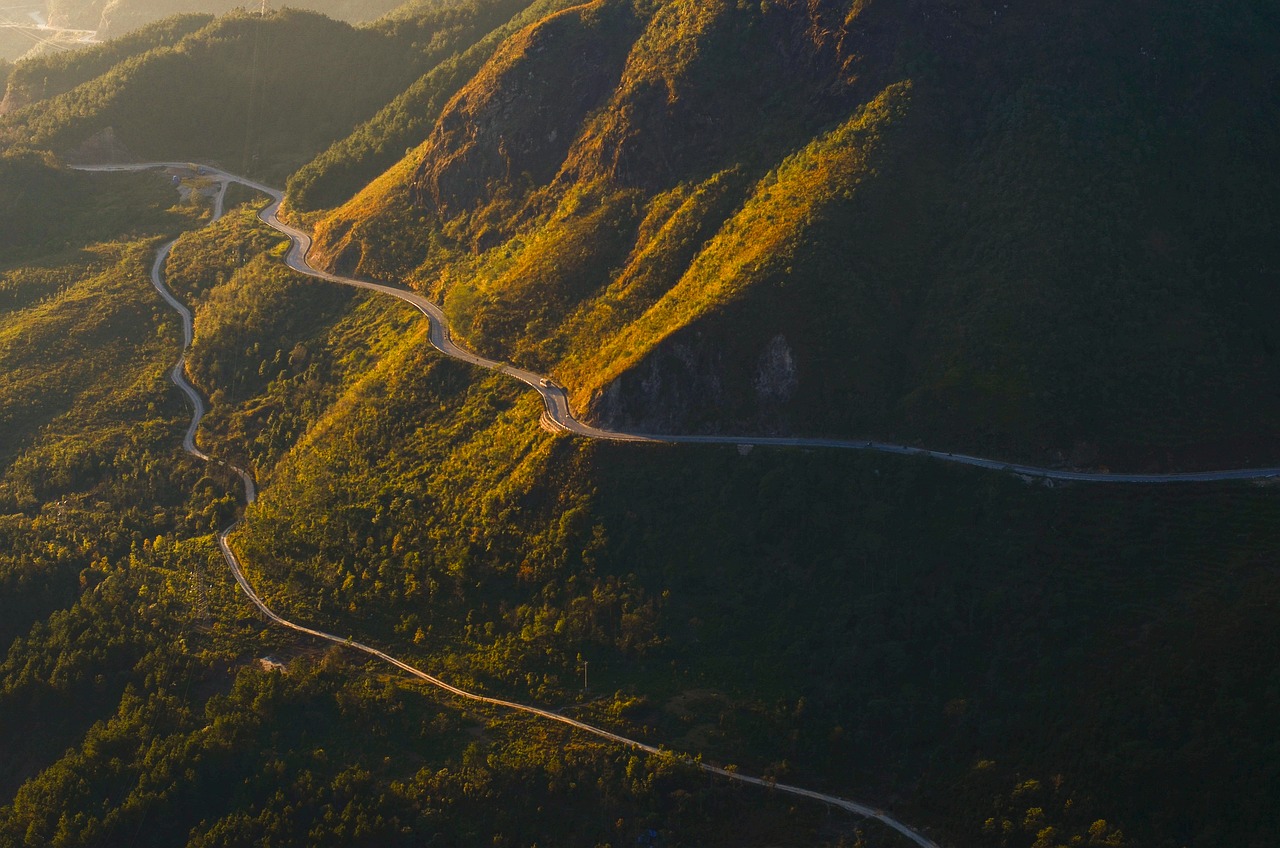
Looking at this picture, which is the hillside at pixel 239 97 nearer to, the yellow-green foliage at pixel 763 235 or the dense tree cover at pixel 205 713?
the dense tree cover at pixel 205 713

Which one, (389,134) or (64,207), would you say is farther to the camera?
(64,207)

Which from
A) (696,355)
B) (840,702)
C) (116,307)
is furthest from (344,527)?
(116,307)

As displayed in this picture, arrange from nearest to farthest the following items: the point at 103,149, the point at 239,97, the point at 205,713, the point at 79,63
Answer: the point at 205,713
the point at 103,149
the point at 239,97
the point at 79,63

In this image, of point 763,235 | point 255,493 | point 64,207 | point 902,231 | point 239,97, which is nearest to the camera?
point 902,231

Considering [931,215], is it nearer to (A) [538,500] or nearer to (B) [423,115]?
(A) [538,500]

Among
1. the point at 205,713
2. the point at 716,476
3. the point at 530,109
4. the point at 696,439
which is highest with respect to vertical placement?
the point at 530,109

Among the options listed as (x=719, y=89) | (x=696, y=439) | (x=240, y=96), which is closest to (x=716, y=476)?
(x=696, y=439)

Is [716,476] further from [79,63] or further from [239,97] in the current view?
[79,63]

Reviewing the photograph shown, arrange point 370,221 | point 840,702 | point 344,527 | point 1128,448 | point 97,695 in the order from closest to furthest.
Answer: point 840,702 < point 1128,448 < point 97,695 < point 344,527 < point 370,221
